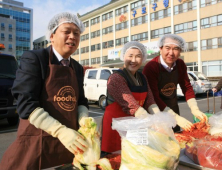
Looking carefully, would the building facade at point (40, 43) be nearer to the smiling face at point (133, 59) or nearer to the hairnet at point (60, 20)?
the smiling face at point (133, 59)

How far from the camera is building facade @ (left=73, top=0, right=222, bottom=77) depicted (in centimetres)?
2916

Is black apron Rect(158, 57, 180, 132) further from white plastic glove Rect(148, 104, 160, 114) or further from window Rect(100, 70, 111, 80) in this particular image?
window Rect(100, 70, 111, 80)

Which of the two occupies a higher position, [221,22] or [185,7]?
[185,7]

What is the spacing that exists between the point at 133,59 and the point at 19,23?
90.5 meters

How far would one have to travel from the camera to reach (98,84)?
10828 mm

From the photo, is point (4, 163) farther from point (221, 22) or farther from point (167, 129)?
point (221, 22)

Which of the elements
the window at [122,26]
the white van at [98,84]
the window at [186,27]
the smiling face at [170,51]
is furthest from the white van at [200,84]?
the window at [122,26]

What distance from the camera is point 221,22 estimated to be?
2817 cm

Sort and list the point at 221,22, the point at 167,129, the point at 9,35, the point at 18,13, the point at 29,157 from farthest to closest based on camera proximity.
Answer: the point at 18,13 < the point at 9,35 < the point at 221,22 < the point at 29,157 < the point at 167,129

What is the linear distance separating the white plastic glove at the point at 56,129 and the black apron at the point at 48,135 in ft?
0.49

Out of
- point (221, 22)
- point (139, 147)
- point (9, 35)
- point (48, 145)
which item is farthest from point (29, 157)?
point (9, 35)

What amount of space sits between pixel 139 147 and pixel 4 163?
1.05 m

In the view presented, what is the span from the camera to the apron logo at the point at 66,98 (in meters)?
1.63

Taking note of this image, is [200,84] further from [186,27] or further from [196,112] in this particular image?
[186,27]
